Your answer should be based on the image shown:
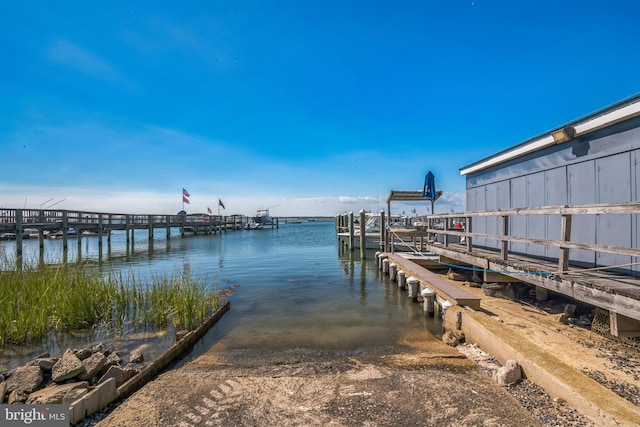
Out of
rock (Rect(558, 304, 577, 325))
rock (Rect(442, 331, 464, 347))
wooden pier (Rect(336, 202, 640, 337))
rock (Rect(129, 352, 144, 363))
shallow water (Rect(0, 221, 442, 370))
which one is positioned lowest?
shallow water (Rect(0, 221, 442, 370))

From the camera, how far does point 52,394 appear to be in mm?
3600

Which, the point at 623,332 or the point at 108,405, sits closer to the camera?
the point at 108,405

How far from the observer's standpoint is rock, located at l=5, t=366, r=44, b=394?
3748mm

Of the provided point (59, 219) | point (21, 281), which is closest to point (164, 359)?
point (21, 281)

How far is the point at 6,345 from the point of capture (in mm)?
5602

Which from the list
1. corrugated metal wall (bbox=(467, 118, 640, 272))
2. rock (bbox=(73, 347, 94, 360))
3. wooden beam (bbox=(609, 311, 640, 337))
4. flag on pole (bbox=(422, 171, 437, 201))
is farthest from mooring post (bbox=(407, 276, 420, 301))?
rock (bbox=(73, 347, 94, 360))

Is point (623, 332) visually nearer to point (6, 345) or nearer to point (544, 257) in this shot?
point (544, 257)

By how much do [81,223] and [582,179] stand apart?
97.4ft

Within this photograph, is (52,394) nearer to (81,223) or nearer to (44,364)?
(44,364)

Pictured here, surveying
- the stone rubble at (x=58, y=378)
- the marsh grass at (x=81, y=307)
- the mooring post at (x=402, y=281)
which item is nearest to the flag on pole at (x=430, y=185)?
the mooring post at (x=402, y=281)

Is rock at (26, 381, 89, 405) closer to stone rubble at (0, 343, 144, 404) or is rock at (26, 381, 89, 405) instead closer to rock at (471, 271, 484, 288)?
stone rubble at (0, 343, 144, 404)

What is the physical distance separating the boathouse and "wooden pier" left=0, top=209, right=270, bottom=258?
14.7 m

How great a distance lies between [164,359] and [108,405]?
120cm

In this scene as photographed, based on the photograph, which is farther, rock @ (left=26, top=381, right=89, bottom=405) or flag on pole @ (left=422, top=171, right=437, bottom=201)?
flag on pole @ (left=422, top=171, right=437, bottom=201)
